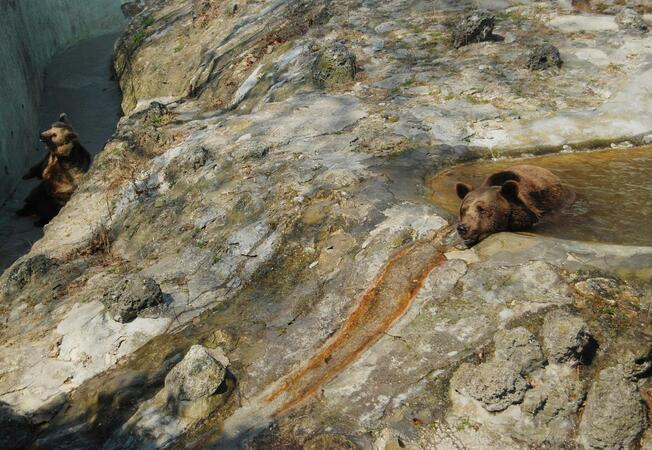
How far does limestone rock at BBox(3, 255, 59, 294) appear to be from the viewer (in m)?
7.91

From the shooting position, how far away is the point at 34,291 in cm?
A: 780

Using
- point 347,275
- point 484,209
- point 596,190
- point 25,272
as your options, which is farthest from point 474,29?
point 25,272

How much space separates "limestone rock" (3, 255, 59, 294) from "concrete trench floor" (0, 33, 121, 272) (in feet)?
7.93

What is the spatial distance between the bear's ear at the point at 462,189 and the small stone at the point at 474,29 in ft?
18.6

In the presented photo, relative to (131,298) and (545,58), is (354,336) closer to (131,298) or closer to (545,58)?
(131,298)

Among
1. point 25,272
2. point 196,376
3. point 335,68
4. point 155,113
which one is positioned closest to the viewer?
point 196,376

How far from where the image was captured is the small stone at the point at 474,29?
10.9m

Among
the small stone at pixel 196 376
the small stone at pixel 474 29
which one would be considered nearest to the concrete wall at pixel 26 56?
the small stone at pixel 196 376

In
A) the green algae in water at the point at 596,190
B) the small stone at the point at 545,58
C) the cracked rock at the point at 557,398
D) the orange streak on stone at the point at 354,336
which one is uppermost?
the orange streak on stone at the point at 354,336

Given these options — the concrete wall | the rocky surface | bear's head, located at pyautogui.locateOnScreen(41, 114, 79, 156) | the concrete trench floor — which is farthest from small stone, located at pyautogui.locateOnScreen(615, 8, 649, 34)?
the concrete wall

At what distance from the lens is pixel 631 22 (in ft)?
36.0

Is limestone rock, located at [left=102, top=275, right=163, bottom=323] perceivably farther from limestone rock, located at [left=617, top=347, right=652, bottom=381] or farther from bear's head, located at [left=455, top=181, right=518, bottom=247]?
limestone rock, located at [left=617, top=347, right=652, bottom=381]

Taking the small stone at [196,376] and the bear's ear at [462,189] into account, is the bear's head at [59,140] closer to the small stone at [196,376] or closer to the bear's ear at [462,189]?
the small stone at [196,376]

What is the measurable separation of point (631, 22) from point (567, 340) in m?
9.00
